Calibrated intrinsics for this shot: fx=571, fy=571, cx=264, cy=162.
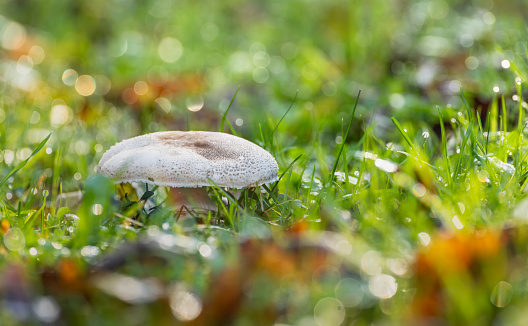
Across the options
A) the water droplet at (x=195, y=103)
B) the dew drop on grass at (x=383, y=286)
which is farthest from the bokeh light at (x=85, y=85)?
the dew drop on grass at (x=383, y=286)

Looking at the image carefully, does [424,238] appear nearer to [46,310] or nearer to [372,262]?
[372,262]

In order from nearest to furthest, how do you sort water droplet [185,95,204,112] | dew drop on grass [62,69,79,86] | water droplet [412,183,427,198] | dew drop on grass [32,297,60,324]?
dew drop on grass [32,297,60,324] → water droplet [412,183,427,198] → water droplet [185,95,204,112] → dew drop on grass [62,69,79,86]

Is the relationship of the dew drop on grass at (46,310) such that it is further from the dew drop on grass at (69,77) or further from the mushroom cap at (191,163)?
the dew drop on grass at (69,77)

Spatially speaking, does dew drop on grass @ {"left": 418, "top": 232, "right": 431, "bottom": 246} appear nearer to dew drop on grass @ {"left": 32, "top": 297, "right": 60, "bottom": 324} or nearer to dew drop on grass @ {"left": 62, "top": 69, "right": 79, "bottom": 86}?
dew drop on grass @ {"left": 32, "top": 297, "right": 60, "bottom": 324}

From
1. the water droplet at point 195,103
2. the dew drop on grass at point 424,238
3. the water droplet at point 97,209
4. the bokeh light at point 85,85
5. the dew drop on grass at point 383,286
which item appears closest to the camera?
the dew drop on grass at point 383,286

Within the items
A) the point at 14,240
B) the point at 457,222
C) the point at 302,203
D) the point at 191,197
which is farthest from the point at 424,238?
the point at 14,240

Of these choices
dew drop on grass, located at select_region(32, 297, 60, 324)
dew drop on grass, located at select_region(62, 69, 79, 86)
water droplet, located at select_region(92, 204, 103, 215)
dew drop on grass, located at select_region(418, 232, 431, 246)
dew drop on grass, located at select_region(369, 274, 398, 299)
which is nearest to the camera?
dew drop on grass, located at select_region(32, 297, 60, 324)

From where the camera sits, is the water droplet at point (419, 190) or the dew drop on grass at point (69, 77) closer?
the water droplet at point (419, 190)

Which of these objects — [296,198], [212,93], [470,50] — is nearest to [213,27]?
[212,93]

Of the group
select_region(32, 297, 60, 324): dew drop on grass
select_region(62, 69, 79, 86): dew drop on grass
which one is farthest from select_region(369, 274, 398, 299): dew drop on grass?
select_region(62, 69, 79, 86): dew drop on grass
